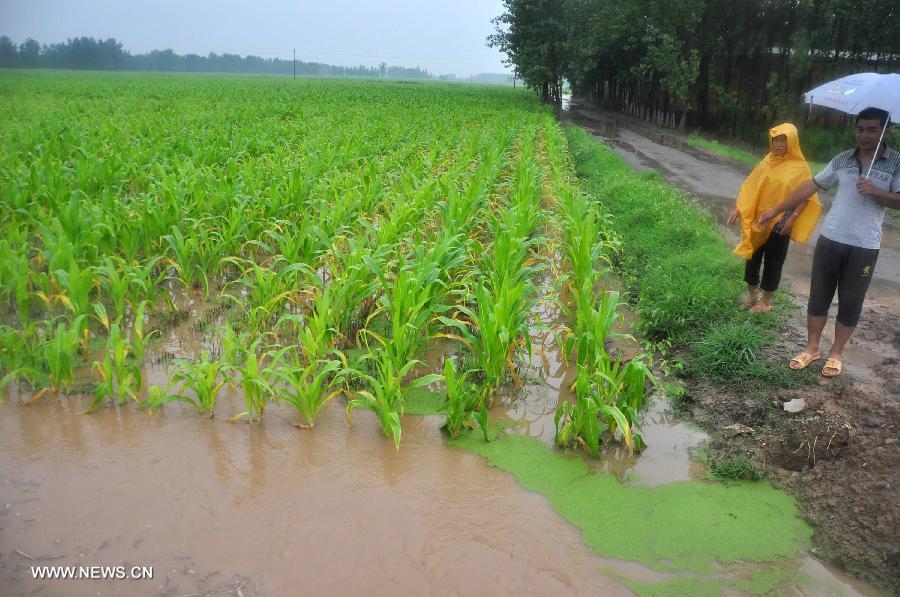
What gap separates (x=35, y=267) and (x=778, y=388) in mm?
5870

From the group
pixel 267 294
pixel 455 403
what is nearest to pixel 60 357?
pixel 267 294

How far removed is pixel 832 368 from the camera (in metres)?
3.80

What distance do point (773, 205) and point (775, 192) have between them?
10 centimetres

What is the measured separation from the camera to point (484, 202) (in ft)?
22.0

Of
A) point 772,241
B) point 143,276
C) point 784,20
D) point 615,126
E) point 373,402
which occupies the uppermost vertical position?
point 784,20

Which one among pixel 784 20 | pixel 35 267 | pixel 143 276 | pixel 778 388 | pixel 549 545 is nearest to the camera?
pixel 549 545

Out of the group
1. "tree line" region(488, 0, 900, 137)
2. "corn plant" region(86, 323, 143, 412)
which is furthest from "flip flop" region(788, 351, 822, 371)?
"tree line" region(488, 0, 900, 137)

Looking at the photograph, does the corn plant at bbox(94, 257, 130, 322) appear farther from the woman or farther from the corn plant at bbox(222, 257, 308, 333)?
the woman

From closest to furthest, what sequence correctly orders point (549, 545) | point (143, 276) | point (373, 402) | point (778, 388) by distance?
1. point (549, 545)
2. point (373, 402)
3. point (778, 388)
4. point (143, 276)

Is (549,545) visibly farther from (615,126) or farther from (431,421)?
(615,126)

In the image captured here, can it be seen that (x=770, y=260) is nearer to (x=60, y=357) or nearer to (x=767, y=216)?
(x=767, y=216)

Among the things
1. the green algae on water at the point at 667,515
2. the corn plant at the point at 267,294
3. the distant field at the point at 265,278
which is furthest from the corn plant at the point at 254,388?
the green algae on water at the point at 667,515

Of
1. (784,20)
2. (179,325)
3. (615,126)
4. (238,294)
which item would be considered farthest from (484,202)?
(615,126)

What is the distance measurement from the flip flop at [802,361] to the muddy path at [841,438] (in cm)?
12
